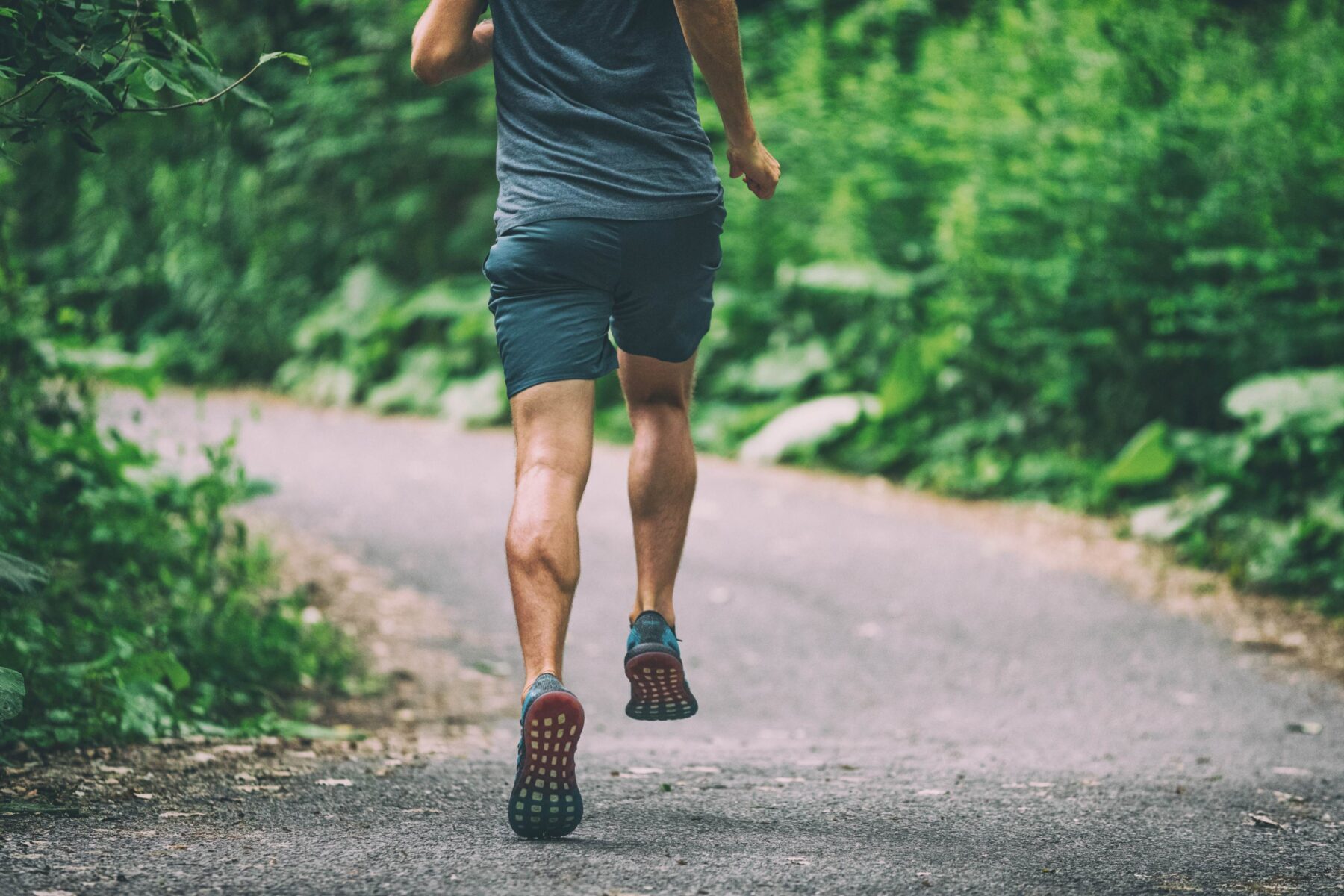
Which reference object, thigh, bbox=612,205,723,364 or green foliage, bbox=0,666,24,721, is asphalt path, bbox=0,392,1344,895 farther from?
thigh, bbox=612,205,723,364

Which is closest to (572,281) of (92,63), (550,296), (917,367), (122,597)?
(550,296)

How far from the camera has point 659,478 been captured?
327 cm

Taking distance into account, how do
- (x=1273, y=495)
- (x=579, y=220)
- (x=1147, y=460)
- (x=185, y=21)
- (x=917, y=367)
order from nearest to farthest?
1. (x=579, y=220)
2. (x=185, y=21)
3. (x=1273, y=495)
4. (x=1147, y=460)
5. (x=917, y=367)

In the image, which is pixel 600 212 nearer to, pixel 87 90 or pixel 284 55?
pixel 284 55

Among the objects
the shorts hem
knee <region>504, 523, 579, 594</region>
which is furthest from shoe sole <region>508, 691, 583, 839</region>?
the shorts hem

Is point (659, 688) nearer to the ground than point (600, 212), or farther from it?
nearer to the ground

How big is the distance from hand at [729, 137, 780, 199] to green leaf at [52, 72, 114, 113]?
1.33m

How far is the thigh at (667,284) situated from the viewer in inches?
113

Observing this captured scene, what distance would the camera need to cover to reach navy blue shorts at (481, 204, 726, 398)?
278 centimetres

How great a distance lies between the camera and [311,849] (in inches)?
99.2

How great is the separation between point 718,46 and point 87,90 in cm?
130

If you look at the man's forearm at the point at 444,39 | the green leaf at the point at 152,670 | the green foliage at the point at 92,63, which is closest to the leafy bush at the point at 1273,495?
the man's forearm at the point at 444,39

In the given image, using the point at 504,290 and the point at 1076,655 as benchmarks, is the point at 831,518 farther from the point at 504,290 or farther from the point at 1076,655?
the point at 504,290

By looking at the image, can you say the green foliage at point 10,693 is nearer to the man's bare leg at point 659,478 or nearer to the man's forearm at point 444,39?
the man's bare leg at point 659,478
